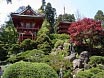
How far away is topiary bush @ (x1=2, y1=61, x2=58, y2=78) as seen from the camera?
16.3 metres

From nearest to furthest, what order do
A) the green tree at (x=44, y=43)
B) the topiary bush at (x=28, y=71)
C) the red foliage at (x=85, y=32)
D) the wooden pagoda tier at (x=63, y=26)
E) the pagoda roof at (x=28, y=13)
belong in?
the topiary bush at (x=28, y=71) < the red foliage at (x=85, y=32) < the green tree at (x=44, y=43) < the pagoda roof at (x=28, y=13) < the wooden pagoda tier at (x=63, y=26)

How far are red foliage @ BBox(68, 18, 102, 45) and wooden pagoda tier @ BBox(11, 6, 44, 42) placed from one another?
1019 cm

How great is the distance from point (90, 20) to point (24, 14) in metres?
13.0

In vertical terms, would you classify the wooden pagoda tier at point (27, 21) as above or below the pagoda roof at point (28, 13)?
below

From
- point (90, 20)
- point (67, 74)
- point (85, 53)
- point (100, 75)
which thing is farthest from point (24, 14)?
point (100, 75)

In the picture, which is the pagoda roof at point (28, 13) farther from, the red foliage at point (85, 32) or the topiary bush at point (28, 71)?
the topiary bush at point (28, 71)

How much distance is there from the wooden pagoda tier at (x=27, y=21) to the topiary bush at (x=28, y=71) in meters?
27.8

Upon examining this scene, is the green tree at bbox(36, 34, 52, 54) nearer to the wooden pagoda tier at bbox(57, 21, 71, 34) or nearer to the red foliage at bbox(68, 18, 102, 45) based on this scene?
the red foliage at bbox(68, 18, 102, 45)

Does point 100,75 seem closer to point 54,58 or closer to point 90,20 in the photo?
point 54,58

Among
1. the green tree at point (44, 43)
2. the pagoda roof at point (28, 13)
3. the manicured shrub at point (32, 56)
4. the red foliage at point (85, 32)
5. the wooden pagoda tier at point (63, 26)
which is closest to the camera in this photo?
the manicured shrub at point (32, 56)

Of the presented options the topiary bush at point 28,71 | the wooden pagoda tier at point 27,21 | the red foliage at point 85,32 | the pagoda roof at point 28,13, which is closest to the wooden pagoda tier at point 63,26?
the wooden pagoda tier at point 27,21

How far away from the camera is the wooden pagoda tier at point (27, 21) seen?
147 feet

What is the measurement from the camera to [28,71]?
1650cm

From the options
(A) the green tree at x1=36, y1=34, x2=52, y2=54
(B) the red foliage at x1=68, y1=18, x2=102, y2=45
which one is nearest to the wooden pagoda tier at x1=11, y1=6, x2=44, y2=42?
(A) the green tree at x1=36, y1=34, x2=52, y2=54
